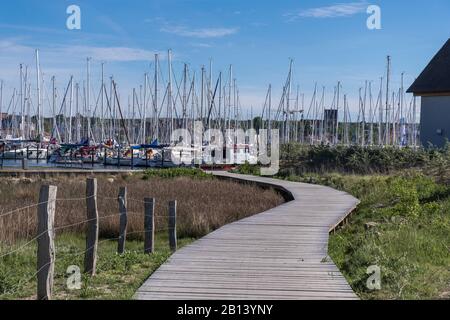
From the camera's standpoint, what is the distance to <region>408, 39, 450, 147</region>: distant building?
3378 cm

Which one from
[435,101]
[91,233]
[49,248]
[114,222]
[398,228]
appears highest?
[435,101]

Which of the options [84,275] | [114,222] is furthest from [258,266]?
[114,222]

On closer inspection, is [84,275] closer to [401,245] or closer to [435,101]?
[401,245]

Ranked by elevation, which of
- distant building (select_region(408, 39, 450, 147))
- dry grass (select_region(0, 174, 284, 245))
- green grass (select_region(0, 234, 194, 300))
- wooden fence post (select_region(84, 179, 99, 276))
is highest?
distant building (select_region(408, 39, 450, 147))

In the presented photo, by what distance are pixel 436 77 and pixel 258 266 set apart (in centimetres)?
2787

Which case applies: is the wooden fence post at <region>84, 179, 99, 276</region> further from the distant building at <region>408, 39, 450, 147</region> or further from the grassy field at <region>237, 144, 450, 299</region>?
the distant building at <region>408, 39, 450, 147</region>

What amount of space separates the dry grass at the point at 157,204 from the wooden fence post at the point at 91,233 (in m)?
3.04

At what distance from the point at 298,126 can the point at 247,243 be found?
182 feet

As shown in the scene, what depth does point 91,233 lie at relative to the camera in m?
10.1

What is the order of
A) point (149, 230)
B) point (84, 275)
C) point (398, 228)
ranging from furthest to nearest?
point (398, 228) → point (149, 230) → point (84, 275)

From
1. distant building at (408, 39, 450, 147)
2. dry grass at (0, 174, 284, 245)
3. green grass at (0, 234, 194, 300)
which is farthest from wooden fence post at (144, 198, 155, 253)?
distant building at (408, 39, 450, 147)

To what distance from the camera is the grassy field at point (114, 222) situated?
907 cm

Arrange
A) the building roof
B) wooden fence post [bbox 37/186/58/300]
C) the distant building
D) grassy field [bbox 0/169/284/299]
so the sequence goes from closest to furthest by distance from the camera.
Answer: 1. wooden fence post [bbox 37/186/58/300]
2. grassy field [bbox 0/169/284/299]
3. the distant building
4. the building roof
